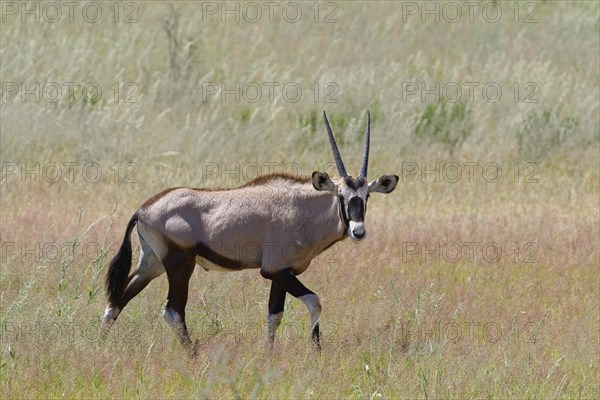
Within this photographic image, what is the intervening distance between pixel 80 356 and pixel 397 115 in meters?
10.9

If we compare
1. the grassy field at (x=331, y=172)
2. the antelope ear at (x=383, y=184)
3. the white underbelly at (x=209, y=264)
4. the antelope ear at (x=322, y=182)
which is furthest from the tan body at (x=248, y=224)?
the grassy field at (x=331, y=172)

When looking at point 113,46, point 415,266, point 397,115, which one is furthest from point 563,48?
point 415,266

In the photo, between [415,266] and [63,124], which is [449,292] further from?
[63,124]

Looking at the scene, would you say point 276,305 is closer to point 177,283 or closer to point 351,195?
point 177,283

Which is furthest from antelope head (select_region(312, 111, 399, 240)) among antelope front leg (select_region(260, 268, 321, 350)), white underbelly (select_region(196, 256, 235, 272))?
white underbelly (select_region(196, 256, 235, 272))

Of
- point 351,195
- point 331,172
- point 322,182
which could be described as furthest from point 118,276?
point 331,172

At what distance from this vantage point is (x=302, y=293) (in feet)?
27.8

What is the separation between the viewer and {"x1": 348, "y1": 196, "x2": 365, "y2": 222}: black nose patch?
8.34 metres

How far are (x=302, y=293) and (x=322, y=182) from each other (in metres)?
0.80

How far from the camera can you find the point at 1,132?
52.5 ft

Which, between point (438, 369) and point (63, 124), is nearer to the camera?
point (438, 369)

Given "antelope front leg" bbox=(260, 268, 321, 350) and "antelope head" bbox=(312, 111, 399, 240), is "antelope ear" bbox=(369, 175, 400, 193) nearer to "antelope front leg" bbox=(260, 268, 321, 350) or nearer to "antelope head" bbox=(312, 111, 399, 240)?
"antelope head" bbox=(312, 111, 399, 240)

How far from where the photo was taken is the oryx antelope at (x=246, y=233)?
853 cm

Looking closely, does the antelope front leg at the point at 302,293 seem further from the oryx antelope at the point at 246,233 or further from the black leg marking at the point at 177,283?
the black leg marking at the point at 177,283
